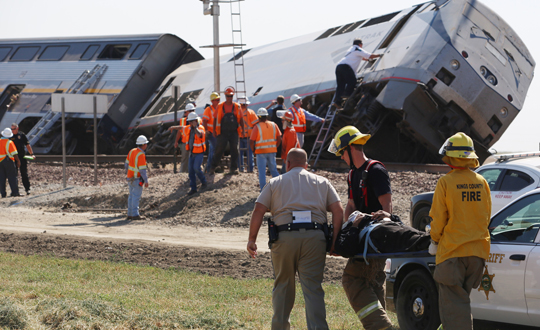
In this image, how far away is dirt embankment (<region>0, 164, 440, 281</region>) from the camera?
9055mm

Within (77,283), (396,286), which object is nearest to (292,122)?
(77,283)

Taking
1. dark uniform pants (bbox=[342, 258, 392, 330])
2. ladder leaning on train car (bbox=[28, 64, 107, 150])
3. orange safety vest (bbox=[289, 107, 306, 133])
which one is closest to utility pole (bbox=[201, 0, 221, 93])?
orange safety vest (bbox=[289, 107, 306, 133])

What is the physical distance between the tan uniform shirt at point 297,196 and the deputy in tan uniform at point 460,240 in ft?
3.39

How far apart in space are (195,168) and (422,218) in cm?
614

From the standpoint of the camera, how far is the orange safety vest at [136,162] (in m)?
12.8

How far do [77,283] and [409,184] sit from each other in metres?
9.06

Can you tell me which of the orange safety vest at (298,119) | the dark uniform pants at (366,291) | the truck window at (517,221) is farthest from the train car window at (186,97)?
the truck window at (517,221)

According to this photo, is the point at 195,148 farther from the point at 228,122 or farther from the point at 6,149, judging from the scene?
the point at 6,149

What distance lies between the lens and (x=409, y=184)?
1408cm

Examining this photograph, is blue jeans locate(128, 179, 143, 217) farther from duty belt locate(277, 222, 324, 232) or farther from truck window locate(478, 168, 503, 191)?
duty belt locate(277, 222, 324, 232)

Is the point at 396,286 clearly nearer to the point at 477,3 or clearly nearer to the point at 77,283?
the point at 77,283

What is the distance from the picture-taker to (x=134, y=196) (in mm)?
13227

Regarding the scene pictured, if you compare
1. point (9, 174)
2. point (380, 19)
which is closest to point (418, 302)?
point (9, 174)

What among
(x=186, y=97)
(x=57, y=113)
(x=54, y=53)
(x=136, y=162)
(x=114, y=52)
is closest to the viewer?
(x=136, y=162)
